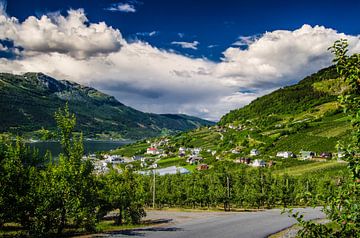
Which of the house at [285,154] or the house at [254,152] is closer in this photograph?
the house at [285,154]

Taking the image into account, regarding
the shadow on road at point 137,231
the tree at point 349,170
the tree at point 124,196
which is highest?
the tree at point 349,170

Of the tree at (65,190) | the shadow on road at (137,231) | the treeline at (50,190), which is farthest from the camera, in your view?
the shadow on road at (137,231)

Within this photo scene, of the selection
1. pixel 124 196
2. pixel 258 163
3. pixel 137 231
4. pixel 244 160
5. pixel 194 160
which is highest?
pixel 194 160

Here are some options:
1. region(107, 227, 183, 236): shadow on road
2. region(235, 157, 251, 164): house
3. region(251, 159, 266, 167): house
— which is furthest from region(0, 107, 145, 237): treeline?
region(235, 157, 251, 164): house

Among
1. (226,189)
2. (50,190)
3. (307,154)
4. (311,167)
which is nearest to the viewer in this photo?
(50,190)

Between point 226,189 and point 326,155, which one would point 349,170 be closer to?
point 226,189

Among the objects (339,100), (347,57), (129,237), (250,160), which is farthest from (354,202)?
(250,160)

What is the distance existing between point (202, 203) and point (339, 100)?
73.2 metres

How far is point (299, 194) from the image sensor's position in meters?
6.81

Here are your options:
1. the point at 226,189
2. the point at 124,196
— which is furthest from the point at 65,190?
the point at 226,189

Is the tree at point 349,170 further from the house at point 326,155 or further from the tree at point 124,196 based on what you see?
the house at point 326,155

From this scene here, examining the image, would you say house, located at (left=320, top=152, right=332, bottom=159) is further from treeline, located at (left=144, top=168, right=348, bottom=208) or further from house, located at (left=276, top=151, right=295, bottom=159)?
treeline, located at (left=144, top=168, right=348, bottom=208)

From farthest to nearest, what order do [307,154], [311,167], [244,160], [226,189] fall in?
[244,160]
[307,154]
[311,167]
[226,189]

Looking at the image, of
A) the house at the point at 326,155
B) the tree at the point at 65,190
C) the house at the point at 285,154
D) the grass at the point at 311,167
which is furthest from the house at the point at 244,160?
the tree at the point at 65,190
